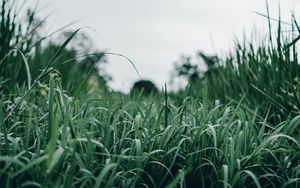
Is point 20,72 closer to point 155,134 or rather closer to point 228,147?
point 155,134

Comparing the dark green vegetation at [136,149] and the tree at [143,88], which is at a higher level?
the tree at [143,88]

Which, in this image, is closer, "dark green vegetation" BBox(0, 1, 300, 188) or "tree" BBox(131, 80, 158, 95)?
"dark green vegetation" BBox(0, 1, 300, 188)

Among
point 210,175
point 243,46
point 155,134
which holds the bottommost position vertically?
point 210,175

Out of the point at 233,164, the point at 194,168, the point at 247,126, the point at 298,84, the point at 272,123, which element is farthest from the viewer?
the point at 272,123

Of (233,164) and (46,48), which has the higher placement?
(46,48)

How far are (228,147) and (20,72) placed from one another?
5.37ft

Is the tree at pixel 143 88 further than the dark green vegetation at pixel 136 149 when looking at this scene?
Yes

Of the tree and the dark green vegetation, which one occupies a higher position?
the tree

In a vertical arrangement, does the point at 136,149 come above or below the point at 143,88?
below

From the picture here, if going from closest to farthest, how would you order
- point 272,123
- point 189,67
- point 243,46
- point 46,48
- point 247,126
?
1. point 247,126
2. point 272,123
3. point 243,46
4. point 46,48
5. point 189,67

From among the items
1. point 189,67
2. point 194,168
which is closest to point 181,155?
point 194,168

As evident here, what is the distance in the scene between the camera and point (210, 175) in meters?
1.64

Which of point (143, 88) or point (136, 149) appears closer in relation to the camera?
point (136, 149)

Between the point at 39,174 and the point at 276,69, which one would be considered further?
the point at 276,69
